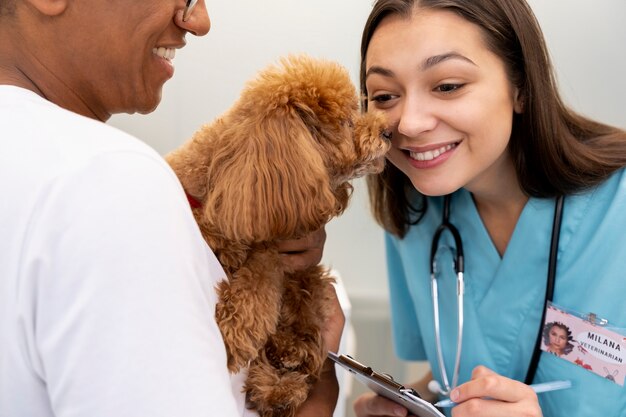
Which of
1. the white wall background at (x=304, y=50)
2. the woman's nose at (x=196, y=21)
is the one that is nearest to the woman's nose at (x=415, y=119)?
the woman's nose at (x=196, y=21)

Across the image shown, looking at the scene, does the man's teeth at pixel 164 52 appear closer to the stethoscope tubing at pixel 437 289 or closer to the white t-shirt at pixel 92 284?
the white t-shirt at pixel 92 284

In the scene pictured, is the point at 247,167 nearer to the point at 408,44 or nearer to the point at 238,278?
the point at 238,278

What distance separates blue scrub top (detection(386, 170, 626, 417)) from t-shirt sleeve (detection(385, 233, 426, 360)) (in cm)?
6

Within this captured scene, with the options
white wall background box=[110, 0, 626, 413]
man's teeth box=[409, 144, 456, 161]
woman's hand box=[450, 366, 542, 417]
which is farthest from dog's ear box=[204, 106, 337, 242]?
white wall background box=[110, 0, 626, 413]

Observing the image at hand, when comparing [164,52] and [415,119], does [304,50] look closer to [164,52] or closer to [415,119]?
[415,119]

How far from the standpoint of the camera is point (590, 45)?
1.77 m

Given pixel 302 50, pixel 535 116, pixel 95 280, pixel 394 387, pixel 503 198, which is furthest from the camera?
pixel 302 50

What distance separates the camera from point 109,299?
0.54m

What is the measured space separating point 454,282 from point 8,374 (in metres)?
0.99

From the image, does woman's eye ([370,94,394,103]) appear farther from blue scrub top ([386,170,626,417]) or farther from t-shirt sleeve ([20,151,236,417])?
t-shirt sleeve ([20,151,236,417])

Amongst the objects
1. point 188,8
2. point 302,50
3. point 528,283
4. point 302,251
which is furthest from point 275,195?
point 302,50

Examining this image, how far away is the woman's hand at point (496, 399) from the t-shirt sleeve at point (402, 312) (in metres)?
0.54

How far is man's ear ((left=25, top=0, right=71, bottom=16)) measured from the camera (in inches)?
27.8

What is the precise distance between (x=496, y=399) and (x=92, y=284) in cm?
76
